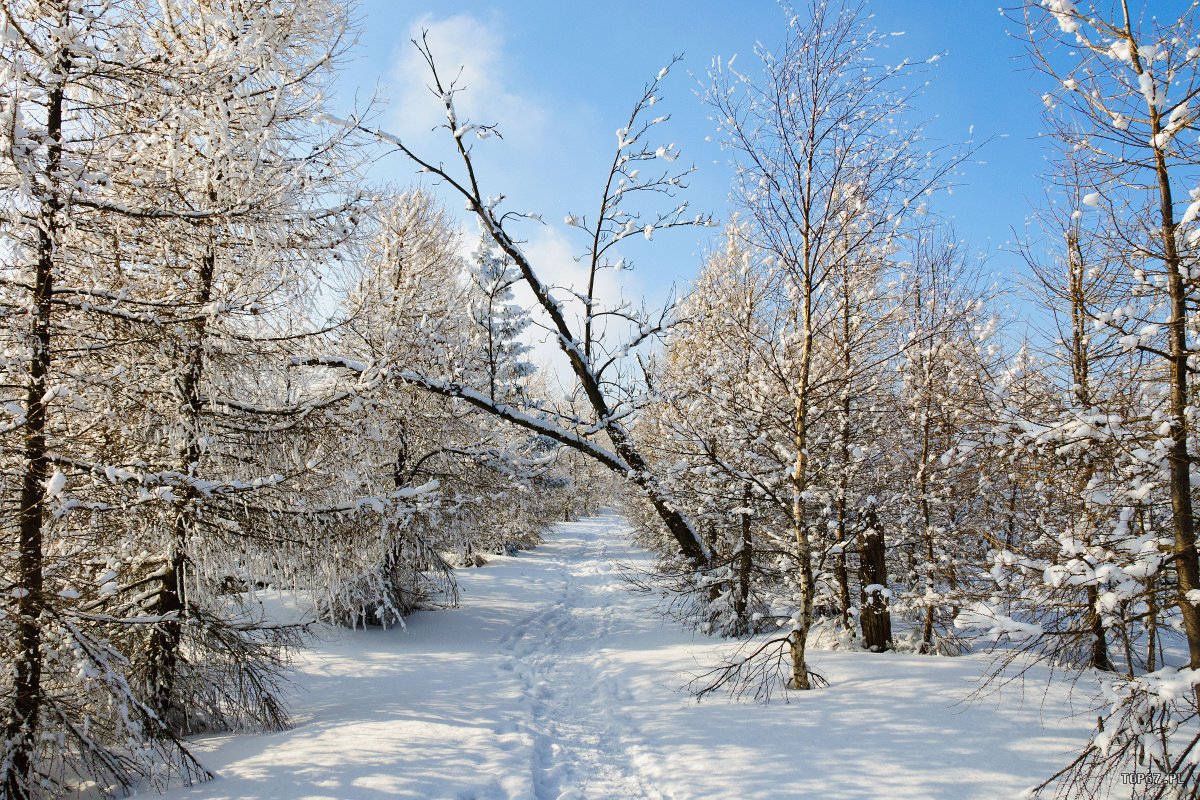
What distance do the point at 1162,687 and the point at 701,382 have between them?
617 centimetres

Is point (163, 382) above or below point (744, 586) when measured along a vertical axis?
above

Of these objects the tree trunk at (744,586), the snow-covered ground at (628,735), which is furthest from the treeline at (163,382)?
the tree trunk at (744,586)

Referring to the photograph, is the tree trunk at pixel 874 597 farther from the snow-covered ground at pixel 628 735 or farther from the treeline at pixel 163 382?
the treeline at pixel 163 382

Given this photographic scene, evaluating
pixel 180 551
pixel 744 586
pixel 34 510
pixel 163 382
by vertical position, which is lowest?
pixel 744 586

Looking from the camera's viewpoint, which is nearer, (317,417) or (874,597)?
(317,417)

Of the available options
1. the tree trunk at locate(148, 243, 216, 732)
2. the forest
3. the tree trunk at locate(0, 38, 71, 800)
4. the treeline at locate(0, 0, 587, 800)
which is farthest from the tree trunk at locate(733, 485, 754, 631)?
the tree trunk at locate(0, 38, 71, 800)

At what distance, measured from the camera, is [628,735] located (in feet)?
18.3

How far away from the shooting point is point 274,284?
5.42 meters

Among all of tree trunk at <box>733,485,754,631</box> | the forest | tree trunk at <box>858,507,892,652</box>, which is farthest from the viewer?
tree trunk at <box>733,485,754,631</box>

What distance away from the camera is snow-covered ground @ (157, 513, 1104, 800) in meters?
4.27

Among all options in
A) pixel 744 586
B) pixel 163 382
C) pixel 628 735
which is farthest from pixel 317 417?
pixel 744 586

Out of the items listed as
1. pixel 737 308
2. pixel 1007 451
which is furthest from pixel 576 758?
pixel 737 308

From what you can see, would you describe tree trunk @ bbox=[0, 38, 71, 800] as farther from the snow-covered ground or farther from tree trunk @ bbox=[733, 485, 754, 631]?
tree trunk @ bbox=[733, 485, 754, 631]

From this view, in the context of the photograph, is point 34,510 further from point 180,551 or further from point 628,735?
point 628,735
